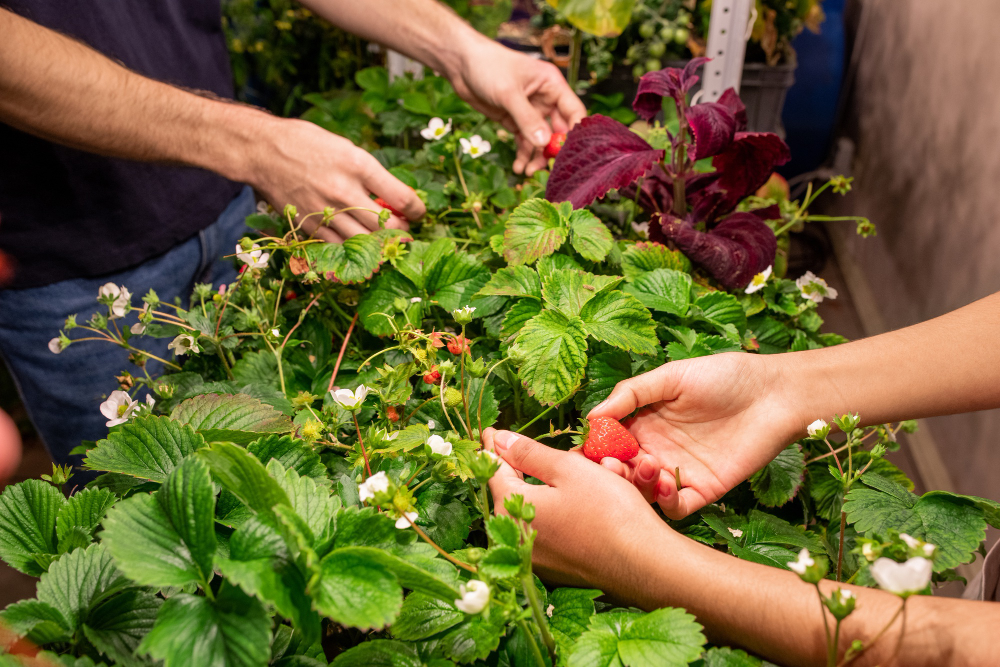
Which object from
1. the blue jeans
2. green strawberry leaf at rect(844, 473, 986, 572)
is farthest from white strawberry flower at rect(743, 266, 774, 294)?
the blue jeans

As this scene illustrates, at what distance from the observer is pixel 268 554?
0.44 m

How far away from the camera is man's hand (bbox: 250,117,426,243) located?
89cm

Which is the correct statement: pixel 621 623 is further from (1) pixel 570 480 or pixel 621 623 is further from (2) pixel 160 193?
(2) pixel 160 193

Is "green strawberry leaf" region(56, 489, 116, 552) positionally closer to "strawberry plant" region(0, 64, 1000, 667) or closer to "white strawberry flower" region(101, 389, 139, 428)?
"strawberry plant" region(0, 64, 1000, 667)

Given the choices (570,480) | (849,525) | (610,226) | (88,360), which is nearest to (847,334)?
(610,226)

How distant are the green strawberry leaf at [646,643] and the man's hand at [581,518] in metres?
0.07

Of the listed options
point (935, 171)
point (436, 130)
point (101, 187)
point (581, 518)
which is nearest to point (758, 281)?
point (581, 518)

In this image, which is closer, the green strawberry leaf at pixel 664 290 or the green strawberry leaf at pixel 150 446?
the green strawberry leaf at pixel 150 446

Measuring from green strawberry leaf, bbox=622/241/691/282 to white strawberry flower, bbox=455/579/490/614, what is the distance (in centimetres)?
52

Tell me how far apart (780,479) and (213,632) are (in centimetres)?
58

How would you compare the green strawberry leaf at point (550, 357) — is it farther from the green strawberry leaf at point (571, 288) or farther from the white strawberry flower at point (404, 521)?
the white strawberry flower at point (404, 521)

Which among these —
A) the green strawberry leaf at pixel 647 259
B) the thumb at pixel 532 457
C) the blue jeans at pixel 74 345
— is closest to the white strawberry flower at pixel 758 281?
the green strawberry leaf at pixel 647 259

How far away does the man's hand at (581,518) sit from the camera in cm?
56

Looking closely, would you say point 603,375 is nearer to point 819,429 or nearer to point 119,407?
point 819,429
